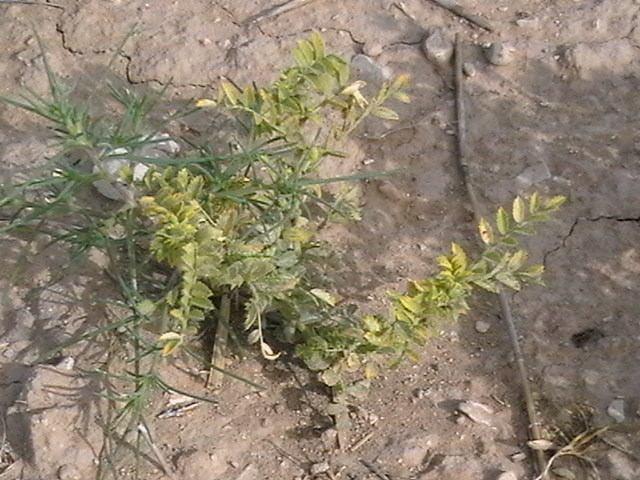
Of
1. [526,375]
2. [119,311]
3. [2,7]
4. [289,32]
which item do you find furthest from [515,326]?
[2,7]

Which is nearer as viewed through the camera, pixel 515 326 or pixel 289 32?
pixel 515 326

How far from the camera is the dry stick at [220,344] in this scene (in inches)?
105

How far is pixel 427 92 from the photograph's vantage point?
3.28m

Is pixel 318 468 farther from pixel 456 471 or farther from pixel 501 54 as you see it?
pixel 501 54

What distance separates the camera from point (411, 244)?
9.69ft

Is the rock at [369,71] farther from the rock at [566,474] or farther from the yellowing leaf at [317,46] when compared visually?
the rock at [566,474]

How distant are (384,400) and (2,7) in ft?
6.21

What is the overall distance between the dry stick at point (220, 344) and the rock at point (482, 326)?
650 mm

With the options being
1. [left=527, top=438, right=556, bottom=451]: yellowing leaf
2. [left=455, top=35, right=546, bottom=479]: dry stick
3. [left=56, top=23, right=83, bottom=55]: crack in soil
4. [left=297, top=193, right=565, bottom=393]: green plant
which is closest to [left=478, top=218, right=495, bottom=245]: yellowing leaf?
[left=297, top=193, right=565, bottom=393]: green plant

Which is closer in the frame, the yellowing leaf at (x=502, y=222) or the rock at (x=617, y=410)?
the yellowing leaf at (x=502, y=222)

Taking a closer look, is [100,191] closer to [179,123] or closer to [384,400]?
[179,123]

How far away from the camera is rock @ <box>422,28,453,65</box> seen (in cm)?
334

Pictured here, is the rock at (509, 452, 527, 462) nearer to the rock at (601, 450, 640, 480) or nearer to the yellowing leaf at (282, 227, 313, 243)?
the rock at (601, 450, 640, 480)

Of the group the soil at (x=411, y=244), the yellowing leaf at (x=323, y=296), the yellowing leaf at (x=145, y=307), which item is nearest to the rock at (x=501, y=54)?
the soil at (x=411, y=244)
